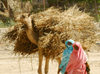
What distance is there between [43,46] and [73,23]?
2.87 ft

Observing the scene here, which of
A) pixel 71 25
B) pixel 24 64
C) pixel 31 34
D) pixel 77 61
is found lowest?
pixel 24 64

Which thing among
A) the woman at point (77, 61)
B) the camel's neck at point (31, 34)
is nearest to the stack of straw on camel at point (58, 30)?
the camel's neck at point (31, 34)

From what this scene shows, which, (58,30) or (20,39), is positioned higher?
(58,30)

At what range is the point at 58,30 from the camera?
657 cm

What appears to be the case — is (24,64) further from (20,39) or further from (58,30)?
(58,30)

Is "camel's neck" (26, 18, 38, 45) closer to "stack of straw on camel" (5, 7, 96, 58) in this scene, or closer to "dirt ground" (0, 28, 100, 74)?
"stack of straw on camel" (5, 7, 96, 58)

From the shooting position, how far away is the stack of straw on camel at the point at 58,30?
6531 mm

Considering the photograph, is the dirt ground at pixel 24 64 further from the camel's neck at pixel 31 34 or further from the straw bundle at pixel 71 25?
the straw bundle at pixel 71 25

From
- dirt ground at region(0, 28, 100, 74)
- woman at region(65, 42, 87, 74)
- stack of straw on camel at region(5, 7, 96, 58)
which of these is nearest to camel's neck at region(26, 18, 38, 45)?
stack of straw on camel at region(5, 7, 96, 58)

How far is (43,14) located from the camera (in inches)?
273

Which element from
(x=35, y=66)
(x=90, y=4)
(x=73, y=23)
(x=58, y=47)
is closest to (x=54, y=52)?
(x=58, y=47)

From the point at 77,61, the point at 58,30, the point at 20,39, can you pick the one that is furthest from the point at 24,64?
the point at 77,61

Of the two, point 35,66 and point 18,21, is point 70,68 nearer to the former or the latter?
point 18,21

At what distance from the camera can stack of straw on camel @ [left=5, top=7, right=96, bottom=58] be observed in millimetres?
6531
